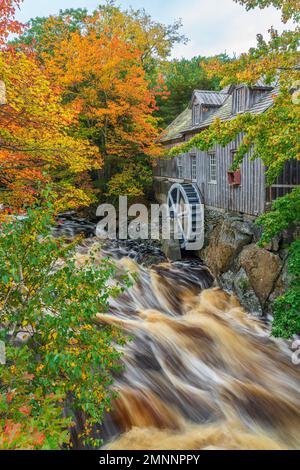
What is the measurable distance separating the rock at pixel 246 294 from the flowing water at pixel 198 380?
0.87 feet

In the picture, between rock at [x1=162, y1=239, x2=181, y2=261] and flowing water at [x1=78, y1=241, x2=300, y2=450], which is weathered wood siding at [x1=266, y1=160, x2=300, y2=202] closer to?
flowing water at [x1=78, y1=241, x2=300, y2=450]

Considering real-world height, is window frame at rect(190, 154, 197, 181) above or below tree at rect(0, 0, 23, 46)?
below

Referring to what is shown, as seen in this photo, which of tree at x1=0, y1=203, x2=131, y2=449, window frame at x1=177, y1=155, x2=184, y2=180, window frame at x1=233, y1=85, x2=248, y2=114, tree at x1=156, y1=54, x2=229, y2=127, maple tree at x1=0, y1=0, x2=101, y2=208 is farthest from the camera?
tree at x1=156, y1=54, x2=229, y2=127

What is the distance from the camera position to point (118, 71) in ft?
55.8

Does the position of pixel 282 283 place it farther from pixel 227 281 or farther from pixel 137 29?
pixel 137 29

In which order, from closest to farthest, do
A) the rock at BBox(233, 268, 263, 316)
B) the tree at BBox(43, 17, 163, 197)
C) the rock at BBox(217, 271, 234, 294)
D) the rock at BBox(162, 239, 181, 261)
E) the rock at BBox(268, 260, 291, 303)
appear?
1. the rock at BBox(268, 260, 291, 303)
2. the rock at BBox(233, 268, 263, 316)
3. the rock at BBox(217, 271, 234, 294)
4. the rock at BBox(162, 239, 181, 261)
5. the tree at BBox(43, 17, 163, 197)

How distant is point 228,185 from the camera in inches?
515

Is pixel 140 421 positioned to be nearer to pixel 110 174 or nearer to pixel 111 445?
pixel 111 445

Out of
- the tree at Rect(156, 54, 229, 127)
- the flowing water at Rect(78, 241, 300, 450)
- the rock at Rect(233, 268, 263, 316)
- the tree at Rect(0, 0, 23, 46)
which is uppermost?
the tree at Rect(156, 54, 229, 127)

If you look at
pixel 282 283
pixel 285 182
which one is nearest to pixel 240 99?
pixel 285 182

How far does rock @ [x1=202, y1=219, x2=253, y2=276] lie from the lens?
11.6m

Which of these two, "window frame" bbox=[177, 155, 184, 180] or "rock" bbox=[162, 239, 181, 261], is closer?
"rock" bbox=[162, 239, 181, 261]

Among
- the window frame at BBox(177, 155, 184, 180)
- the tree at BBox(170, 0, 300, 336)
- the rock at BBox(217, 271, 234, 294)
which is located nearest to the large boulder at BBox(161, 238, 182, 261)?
the rock at BBox(217, 271, 234, 294)

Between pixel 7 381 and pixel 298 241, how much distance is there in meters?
7.42
